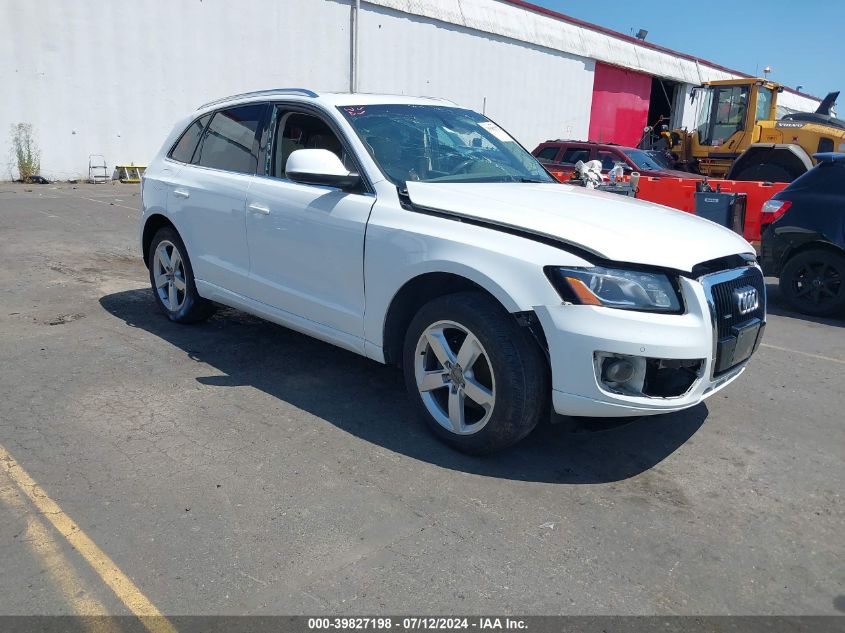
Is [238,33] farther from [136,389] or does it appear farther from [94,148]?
[136,389]

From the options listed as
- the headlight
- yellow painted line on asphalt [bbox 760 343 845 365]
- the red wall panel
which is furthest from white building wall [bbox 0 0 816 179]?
the headlight

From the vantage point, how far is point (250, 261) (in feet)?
15.8

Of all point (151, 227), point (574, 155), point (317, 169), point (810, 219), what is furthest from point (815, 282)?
point (574, 155)

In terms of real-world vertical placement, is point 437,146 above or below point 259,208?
above

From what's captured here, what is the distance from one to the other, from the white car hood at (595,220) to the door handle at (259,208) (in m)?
1.10

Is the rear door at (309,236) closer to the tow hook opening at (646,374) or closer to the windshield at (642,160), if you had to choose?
the tow hook opening at (646,374)

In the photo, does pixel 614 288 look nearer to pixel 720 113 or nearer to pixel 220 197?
pixel 220 197

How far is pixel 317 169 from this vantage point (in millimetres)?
3971

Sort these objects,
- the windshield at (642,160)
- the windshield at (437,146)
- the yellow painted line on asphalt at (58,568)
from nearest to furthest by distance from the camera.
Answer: the yellow painted line on asphalt at (58,568) < the windshield at (437,146) < the windshield at (642,160)

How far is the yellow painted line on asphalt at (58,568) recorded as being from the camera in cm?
250

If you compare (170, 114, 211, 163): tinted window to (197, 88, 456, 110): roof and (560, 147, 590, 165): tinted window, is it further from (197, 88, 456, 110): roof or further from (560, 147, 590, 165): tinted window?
(560, 147, 590, 165): tinted window

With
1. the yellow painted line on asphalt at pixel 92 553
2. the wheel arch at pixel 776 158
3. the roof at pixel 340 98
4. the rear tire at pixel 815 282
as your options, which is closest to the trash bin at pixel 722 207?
the rear tire at pixel 815 282

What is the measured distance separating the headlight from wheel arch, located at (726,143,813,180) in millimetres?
13096

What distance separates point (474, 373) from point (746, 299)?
4.78 ft
